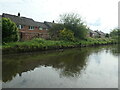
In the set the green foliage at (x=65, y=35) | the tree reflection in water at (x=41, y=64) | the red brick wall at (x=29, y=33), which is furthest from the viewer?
the green foliage at (x=65, y=35)

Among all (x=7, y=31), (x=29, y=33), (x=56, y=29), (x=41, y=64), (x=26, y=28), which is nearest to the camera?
(x=41, y=64)

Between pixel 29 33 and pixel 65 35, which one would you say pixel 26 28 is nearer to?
pixel 29 33

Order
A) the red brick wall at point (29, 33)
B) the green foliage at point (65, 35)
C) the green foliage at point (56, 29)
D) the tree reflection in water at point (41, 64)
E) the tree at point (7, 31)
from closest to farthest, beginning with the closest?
1. the tree reflection in water at point (41, 64)
2. the tree at point (7, 31)
3. the red brick wall at point (29, 33)
4. the green foliage at point (65, 35)
5. the green foliage at point (56, 29)

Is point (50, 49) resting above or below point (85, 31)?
below

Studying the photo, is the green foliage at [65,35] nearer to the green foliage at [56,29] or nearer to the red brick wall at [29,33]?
the green foliage at [56,29]

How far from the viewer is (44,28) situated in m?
46.6

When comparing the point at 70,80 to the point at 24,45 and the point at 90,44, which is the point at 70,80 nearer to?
the point at 24,45

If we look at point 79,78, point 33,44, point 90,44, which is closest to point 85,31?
point 90,44

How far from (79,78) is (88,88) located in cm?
204

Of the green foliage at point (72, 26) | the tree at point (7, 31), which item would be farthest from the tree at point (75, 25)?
the tree at point (7, 31)

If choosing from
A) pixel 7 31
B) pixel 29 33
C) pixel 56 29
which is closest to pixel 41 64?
pixel 7 31

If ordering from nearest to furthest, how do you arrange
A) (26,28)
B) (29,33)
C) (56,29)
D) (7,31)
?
(7,31) < (29,33) < (26,28) < (56,29)

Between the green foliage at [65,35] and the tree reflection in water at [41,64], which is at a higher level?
the green foliage at [65,35]

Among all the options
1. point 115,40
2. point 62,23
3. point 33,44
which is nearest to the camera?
point 33,44
